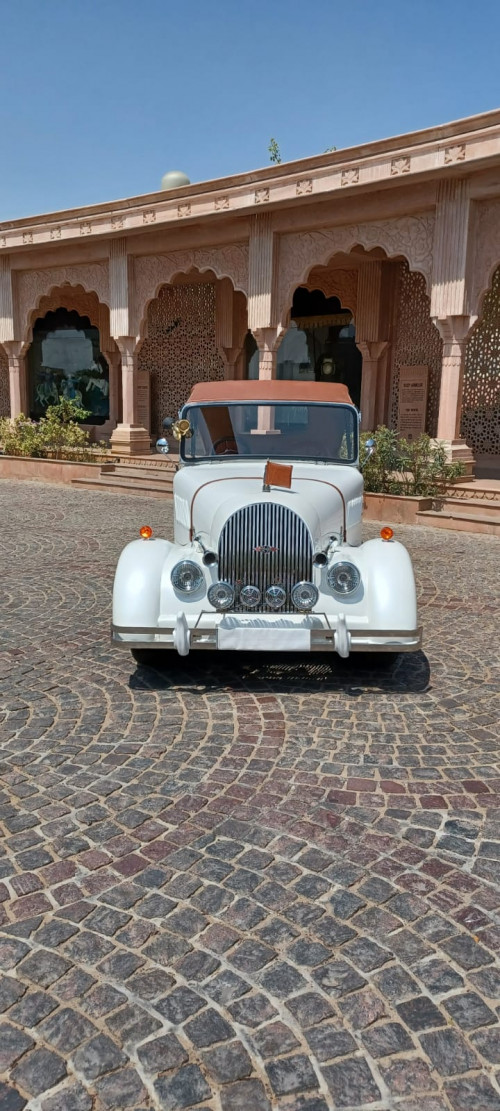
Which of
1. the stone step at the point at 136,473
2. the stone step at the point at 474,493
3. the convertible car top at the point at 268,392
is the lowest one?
the stone step at the point at 136,473

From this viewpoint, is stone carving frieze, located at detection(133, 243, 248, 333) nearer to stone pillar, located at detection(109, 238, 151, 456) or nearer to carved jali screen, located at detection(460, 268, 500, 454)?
stone pillar, located at detection(109, 238, 151, 456)

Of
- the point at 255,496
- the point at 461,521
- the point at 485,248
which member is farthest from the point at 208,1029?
the point at 485,248

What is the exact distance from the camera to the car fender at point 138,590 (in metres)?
4.18

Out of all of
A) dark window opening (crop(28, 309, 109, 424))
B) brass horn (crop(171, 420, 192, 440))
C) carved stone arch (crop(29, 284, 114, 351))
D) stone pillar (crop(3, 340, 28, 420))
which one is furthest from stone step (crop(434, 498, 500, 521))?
dark window opening (crop(28, 309, 109, 424))

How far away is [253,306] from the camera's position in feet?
46.7

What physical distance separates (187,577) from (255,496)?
0.60 m

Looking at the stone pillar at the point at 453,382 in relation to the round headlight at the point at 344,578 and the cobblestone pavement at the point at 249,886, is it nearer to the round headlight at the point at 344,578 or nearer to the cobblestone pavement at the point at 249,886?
the cobblestone pavement at the point at 249,886

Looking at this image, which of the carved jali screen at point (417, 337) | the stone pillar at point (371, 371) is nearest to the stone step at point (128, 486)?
the stone pillar at point (371, 371)

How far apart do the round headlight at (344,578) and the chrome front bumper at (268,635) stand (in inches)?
7.4

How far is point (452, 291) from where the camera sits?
11680mm

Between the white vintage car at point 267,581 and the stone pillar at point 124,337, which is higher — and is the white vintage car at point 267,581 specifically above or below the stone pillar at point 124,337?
below

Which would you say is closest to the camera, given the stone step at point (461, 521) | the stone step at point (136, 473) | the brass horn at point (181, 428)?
the brass horn at point (181, 428)

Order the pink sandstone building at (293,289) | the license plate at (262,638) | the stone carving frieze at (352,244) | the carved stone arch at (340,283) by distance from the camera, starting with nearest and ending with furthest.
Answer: the license plate at (262,638) < the pink sandstone building at (293,289) < the stone carving frieze at (352,244) < the carved stone arch at (340,283)

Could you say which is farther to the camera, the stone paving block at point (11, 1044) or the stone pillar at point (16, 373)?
the stone pillar at point (16, 373)
